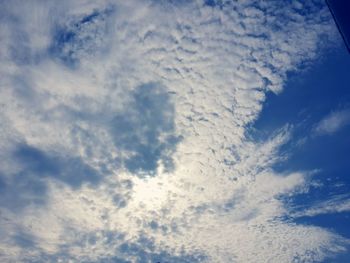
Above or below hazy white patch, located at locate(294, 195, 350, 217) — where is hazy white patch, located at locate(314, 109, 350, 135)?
above

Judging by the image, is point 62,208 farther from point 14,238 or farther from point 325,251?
point 325,251

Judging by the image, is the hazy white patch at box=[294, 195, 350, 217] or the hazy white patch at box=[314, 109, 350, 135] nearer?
the hazy white patch at box=[314, 109, 350, 135]

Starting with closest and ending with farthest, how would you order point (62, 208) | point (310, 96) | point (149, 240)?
1. point (310, 96)
2. point (62, 208)
3. point (149, 240)

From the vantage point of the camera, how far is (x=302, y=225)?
1969cm

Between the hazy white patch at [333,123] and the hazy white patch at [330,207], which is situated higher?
the hazy white patch at [333,123]

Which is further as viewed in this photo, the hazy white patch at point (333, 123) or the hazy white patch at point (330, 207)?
the hazy white patch at point (330, 207)

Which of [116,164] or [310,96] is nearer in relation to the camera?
[310,96]

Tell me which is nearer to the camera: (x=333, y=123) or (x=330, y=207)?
(x=333, y=123)

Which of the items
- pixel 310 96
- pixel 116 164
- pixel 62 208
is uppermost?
pixel 310 96

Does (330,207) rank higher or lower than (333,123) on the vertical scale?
lower

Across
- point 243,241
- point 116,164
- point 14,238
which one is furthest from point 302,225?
point 14,238

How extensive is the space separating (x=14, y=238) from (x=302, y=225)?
21.1m

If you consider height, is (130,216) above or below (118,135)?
below

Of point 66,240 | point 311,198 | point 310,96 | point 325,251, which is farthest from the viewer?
point 325,251
